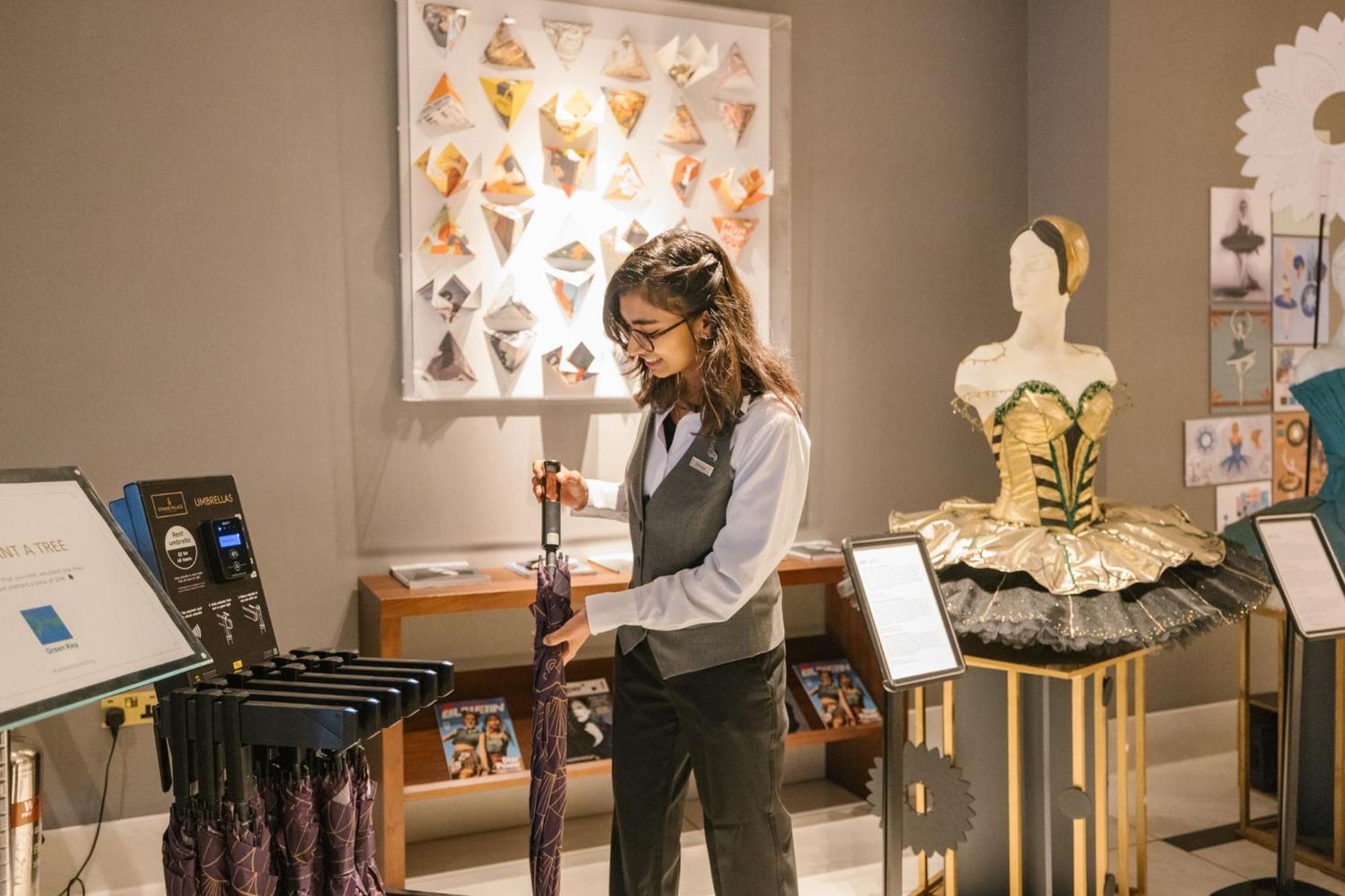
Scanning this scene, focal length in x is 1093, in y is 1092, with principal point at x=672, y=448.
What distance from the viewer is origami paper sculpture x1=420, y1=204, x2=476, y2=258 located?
3301 millimetres

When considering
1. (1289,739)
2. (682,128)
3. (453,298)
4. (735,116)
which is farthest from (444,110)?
(1289,739)

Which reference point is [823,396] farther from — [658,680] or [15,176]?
[15,176]

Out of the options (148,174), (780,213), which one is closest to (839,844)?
(780,213)

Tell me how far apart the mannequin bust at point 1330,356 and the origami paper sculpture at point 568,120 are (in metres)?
2.28

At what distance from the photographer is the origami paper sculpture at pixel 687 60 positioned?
3582 mm

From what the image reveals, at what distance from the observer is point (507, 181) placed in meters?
3.39

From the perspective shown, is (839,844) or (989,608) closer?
(989,608)

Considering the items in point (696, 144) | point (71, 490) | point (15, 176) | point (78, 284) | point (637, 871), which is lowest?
point (637, 871)

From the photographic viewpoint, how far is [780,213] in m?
3.77

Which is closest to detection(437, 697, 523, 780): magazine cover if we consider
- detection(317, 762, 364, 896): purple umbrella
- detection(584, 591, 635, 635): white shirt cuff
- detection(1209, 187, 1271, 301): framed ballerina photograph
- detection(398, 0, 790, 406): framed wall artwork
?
detection(398, 0, 790, 406): framed wall artwork

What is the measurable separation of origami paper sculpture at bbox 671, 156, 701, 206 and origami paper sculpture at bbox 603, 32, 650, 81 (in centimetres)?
29

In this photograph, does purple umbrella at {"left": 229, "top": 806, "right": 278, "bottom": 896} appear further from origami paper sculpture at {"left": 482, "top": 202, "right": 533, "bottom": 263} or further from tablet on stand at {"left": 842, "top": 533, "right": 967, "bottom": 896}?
origami paper sculpture at {"left": 482, "top": 202, "right": 533, "bottom": 263}

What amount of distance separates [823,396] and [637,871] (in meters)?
2.07

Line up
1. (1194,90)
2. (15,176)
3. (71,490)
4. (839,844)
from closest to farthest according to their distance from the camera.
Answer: (71,490)
(15,176)
(839,844)
(1194,90)
